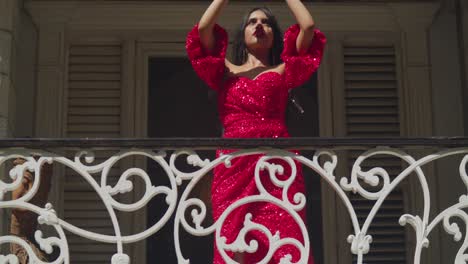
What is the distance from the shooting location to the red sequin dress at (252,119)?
629 cm

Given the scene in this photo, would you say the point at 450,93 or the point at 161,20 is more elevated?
the point at 161,20

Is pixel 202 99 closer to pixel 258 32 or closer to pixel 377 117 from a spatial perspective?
pixel 377 117

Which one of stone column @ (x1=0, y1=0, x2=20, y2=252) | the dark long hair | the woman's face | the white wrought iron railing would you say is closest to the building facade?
stone column @ (x1=0, y1=0, x2=20, y2=252)

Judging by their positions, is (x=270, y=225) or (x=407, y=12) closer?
(x=270, y=225)

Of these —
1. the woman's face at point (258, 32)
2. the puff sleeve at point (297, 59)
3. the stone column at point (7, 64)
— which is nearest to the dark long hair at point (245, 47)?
the woman's face at point (258, 32)

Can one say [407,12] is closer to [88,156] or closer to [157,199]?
[157,199]

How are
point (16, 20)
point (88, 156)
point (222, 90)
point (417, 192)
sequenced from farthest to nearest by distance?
point (417, 192), point (16, 20), point (222, 90), point (88, 156)

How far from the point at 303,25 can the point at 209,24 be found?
0.52 meters

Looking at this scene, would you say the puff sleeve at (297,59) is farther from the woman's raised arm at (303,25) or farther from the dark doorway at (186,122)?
the dark doorway at (186,122)

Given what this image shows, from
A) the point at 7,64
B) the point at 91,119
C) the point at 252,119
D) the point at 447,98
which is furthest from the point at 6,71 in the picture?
the point at 447,98

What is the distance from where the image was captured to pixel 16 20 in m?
7.96

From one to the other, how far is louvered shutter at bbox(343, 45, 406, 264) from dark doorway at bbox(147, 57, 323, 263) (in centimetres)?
30

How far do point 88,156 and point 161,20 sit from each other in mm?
2894

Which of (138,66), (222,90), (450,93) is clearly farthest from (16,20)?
(450,93)
